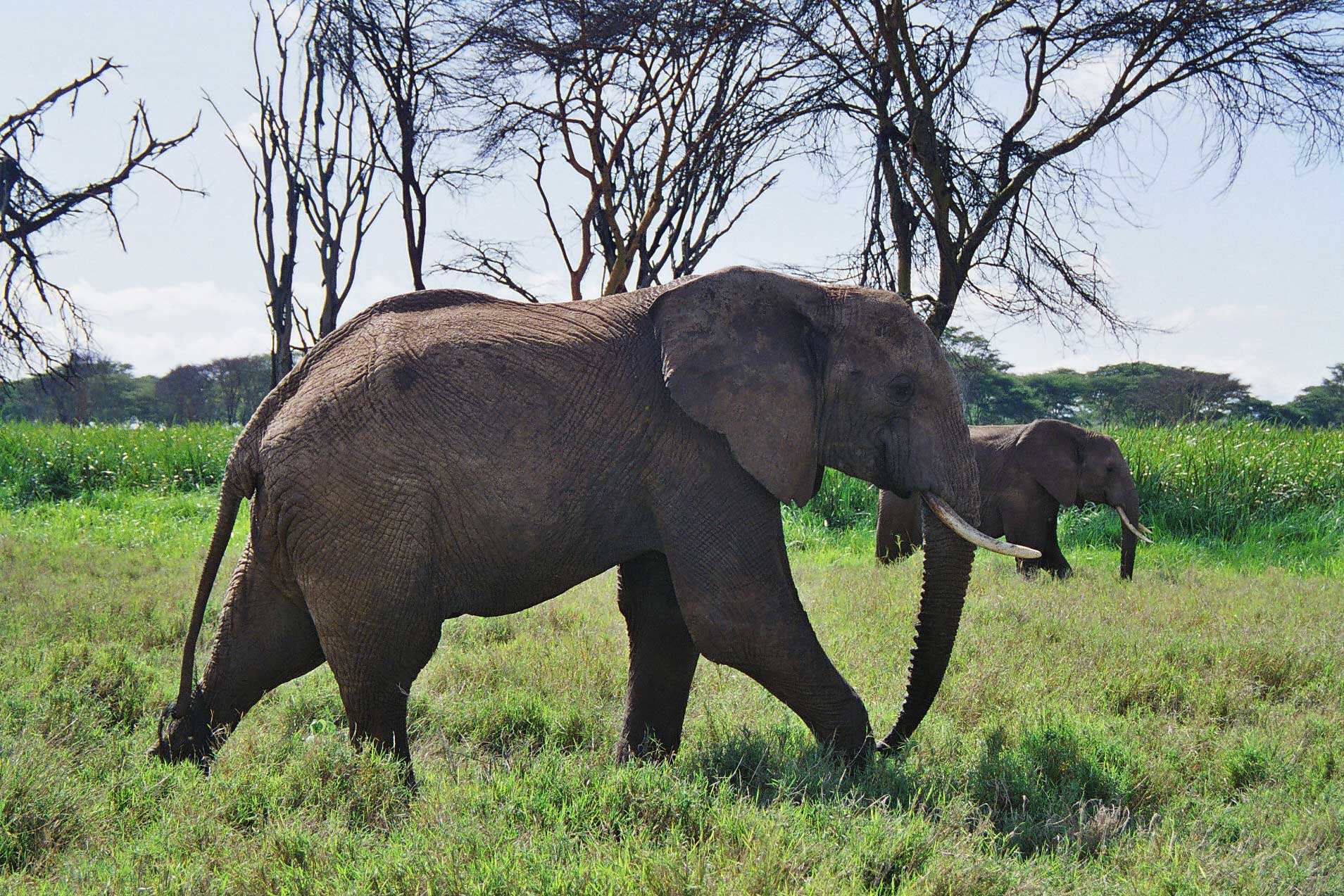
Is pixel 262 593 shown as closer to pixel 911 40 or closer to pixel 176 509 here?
pixel 911 40

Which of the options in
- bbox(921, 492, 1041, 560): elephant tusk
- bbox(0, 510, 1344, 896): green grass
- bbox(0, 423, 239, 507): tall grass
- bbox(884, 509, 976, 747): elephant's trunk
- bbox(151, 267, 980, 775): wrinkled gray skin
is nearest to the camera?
bbox(0, 510, 1344, 896): green grass

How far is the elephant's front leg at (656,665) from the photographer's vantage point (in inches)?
181

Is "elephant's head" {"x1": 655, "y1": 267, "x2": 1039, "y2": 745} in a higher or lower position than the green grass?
higher

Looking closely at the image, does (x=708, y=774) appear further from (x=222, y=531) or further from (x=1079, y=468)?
(x=1079, y=468)

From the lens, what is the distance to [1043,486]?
34.3ft

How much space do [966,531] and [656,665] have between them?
4.97 feet

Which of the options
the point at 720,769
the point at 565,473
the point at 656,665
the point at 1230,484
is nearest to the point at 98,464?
the point at 656,665

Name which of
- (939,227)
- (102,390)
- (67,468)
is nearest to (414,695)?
(939,227)

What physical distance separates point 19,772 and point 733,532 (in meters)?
2.66

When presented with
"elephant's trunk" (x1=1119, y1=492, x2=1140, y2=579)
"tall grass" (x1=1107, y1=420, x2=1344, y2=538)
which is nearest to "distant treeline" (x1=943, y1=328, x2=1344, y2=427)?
"tall grass" (x1=1107, y1=420, x2=1344, y2=538)

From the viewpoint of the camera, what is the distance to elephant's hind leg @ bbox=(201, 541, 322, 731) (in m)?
4.05

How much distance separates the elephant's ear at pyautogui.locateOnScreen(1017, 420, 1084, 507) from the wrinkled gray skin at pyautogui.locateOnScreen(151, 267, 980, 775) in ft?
21.8

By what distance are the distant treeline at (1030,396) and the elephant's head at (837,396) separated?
155 ft

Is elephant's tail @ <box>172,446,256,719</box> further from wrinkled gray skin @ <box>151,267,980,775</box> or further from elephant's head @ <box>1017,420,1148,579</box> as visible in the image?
elephant's head @ <box>1017,420,1148,579</box>
